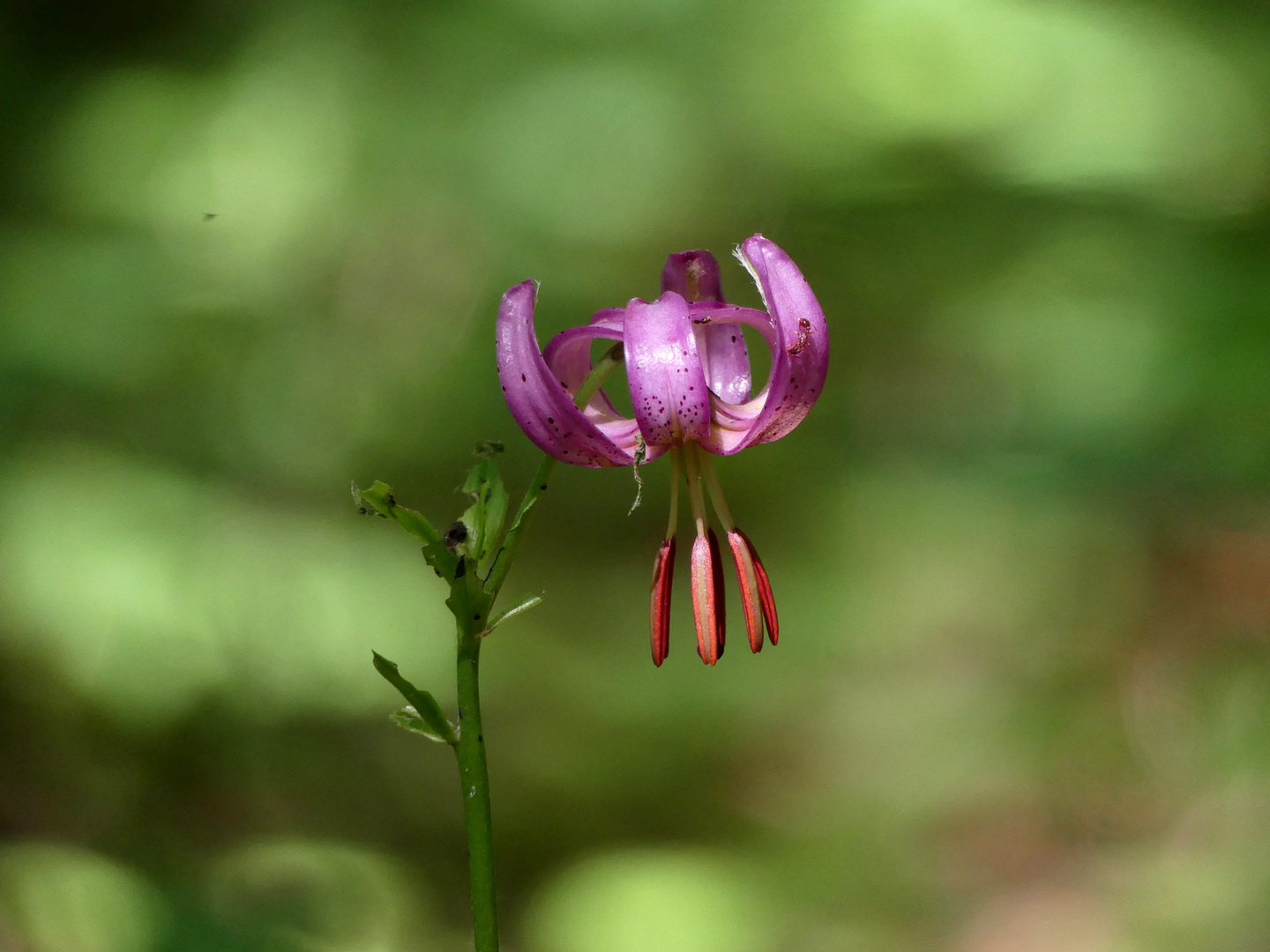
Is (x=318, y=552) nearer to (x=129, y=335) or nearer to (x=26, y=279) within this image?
(x=129, y=335)

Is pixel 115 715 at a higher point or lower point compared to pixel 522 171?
lower

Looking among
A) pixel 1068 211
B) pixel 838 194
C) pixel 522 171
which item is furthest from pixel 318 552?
pixel 1068 211

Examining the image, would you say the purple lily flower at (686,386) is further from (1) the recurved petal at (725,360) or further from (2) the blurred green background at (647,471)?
(2) the blurred green background at (647,471)

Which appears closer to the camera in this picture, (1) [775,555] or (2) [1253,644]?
(2) [1253,644]

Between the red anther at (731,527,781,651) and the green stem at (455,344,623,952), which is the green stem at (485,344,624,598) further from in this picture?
the red anther at (731,527,781,651)

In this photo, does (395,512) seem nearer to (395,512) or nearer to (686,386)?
Answer: (395,512)

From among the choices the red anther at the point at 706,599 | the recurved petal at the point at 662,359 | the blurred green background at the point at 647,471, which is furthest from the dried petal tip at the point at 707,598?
the blurred green background at the point at 647,471
